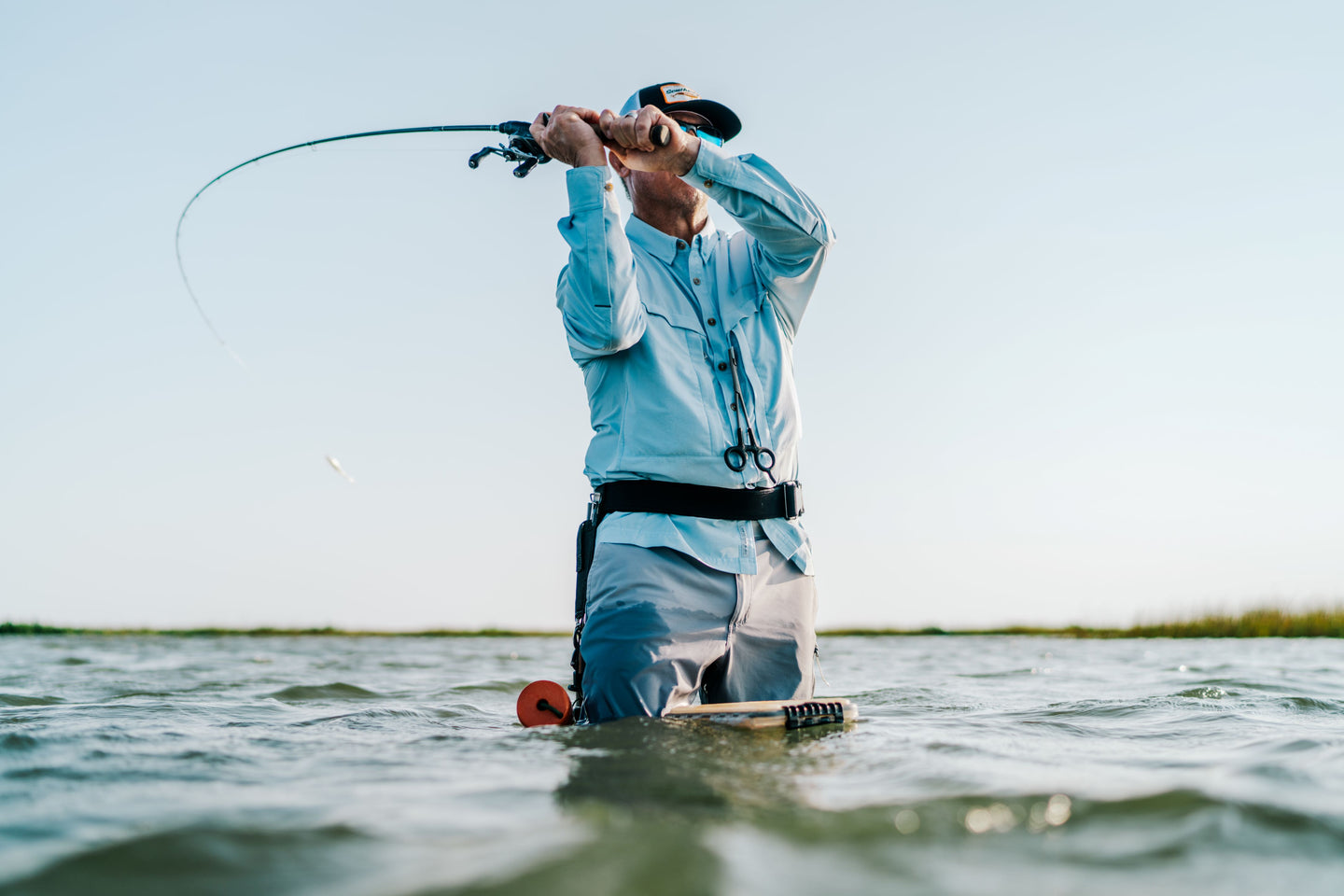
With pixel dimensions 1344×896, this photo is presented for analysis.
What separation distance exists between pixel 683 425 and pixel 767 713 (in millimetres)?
1057

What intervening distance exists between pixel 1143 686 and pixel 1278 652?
625cm

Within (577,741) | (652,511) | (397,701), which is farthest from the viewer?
(397,701)

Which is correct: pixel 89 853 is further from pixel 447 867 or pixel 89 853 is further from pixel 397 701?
pixel 397 701

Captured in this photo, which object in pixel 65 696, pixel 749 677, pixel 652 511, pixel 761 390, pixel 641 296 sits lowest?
pixel 65 696

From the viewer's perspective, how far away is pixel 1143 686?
6727 mm

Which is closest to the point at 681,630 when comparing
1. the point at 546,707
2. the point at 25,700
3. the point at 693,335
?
the point at 546,707

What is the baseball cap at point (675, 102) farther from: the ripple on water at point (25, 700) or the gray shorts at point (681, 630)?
the ripple on water at point (25, 700)

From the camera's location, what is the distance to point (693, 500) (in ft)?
11.3

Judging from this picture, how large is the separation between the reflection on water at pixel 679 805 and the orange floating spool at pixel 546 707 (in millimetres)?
132

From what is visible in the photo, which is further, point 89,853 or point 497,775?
point 497,775

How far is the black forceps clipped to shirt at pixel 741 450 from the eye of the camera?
138 inches

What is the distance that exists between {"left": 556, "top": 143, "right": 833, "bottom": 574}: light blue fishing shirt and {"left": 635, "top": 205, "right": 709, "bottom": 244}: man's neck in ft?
0.24

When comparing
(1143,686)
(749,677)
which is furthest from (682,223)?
(1143,686)

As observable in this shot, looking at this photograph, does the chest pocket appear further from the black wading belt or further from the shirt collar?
the shirt collar
